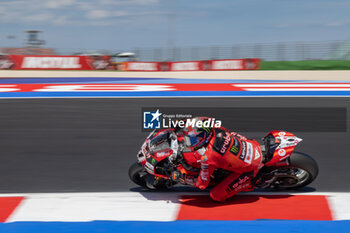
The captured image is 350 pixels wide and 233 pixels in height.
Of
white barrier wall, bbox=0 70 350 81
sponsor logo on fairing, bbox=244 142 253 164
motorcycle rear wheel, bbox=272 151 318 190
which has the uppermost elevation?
sponsor logo on fairing, bbox=244 142 253 164

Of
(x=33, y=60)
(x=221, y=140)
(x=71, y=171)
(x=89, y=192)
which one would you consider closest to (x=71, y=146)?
(x=71, y=171)

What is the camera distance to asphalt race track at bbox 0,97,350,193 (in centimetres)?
597

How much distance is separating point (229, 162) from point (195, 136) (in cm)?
50

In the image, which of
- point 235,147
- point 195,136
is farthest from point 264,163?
point 195,136

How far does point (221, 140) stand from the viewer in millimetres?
4816

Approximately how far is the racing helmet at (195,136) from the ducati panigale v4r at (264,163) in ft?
0.52

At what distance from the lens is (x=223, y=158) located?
4797 millimetres

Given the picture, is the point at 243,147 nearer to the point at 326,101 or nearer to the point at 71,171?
the point at 71,171

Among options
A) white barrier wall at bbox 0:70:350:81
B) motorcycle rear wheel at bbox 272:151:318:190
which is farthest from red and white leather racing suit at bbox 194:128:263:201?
white barrier wall at bbox 0:70:350:81

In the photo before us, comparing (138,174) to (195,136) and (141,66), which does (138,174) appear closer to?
(195,136)

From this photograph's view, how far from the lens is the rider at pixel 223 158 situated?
4738 millimetres

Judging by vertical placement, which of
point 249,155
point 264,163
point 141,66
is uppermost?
point 249,155

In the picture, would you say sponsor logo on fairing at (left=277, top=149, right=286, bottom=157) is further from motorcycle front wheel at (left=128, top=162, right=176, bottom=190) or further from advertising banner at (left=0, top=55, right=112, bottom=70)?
advertising banner at (left=0, top=55, right=112, bottom=70)

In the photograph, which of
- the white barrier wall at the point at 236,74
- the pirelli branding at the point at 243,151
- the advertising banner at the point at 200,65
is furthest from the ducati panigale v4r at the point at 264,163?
the advertising banner at the point at 200,65
